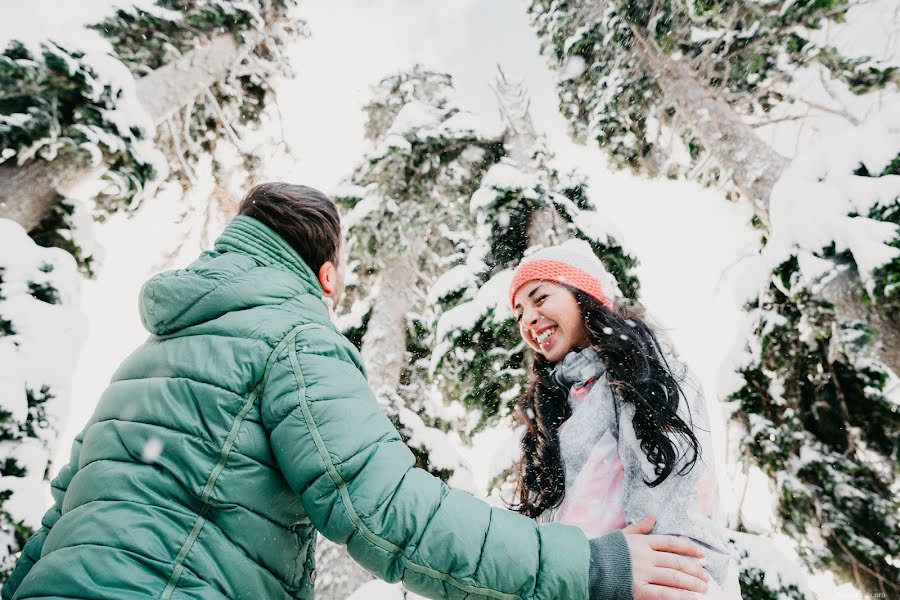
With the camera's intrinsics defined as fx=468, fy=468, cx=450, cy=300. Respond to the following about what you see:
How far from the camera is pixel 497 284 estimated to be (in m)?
5.71

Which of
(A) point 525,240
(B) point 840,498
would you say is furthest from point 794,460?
(A) point 525,240

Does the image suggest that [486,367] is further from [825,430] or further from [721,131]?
[721,131]

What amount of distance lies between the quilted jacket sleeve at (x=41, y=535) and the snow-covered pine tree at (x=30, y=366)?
7.17ft

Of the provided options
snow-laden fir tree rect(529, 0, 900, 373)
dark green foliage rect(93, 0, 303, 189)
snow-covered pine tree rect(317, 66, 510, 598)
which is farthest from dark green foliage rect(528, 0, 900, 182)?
dark green foliage rect(93, 0, 303, 189)

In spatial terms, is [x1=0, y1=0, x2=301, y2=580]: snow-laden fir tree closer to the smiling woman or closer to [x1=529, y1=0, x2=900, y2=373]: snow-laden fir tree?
the smiling woman

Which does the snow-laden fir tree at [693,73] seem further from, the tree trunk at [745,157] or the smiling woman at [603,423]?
the smiling woman at [603,423]

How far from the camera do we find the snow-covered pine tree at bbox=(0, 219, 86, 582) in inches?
135

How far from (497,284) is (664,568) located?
4.44 metres

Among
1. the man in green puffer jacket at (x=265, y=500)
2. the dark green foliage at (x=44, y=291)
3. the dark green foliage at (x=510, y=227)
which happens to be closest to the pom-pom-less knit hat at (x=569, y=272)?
the man in green puffer jacket at (x=265, y=500)

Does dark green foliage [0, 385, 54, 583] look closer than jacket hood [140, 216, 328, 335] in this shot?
No

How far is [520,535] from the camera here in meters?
1.33

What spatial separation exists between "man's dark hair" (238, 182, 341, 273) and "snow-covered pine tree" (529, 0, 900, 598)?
437cm

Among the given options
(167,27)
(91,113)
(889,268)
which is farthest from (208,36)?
(889,268)

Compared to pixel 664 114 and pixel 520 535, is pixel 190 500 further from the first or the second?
pixel 664 114
